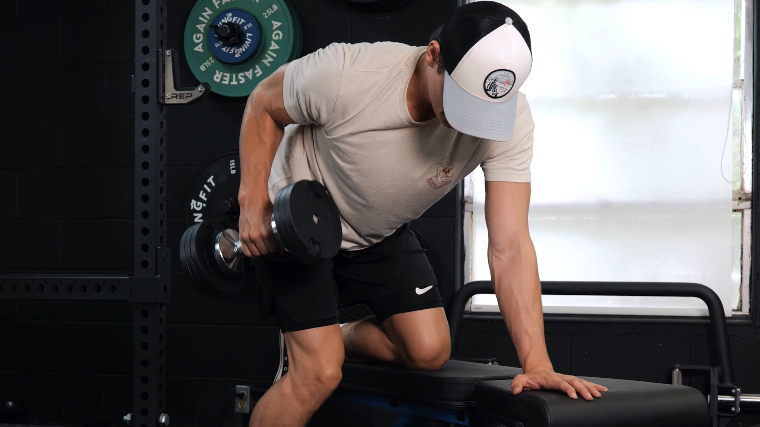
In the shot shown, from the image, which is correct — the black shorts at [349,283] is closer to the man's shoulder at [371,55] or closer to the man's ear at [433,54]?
the man's shoulder at [371,55]

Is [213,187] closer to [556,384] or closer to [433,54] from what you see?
[433,54]

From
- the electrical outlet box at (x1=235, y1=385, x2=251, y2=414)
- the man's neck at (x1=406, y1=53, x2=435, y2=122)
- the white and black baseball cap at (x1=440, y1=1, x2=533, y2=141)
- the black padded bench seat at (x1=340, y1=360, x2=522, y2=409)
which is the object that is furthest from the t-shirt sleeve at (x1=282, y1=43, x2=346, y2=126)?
the electrical outlet box at (x1=235, y1=385, x2=251, y2=414)

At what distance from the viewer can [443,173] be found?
1.78 metres

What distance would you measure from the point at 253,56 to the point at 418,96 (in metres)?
1.60

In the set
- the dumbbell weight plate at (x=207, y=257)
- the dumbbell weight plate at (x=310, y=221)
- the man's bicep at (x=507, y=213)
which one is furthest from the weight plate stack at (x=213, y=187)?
the man's bicep at (x=507, y=213)

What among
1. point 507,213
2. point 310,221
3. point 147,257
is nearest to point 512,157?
point 507,213

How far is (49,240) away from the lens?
11.2ft

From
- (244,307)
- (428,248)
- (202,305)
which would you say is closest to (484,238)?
(428,248)

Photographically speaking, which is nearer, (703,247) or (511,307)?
(511,307)

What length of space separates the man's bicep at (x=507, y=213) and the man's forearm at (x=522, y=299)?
2 cm

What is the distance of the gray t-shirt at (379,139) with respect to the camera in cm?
167

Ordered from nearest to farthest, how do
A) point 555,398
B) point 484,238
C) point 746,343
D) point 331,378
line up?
point 555,398 → point 331,378 → point 746,343 → point 484,238

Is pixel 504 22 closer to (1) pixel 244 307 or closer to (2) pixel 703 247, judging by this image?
(2) pixel 703 247

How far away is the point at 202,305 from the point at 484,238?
1374mm
